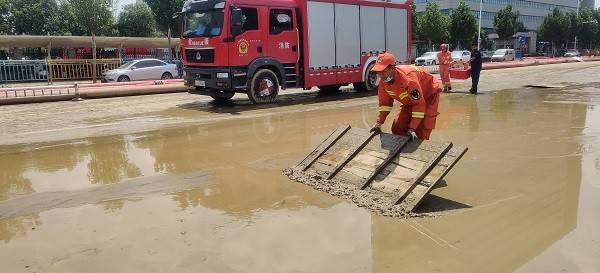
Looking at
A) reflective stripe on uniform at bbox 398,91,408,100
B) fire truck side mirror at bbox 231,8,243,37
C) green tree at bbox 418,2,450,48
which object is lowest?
reflective stripe on uniform at bbox 398,91,408,100

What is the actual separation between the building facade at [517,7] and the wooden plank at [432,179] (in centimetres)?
7391

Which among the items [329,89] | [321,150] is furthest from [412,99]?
[329,89]

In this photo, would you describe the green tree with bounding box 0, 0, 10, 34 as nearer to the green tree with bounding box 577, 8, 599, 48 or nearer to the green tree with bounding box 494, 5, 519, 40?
the green tree with bounding box 494, 5, 519, 40

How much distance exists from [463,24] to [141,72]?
40217 millimetres

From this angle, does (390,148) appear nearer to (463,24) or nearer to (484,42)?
(463,24)

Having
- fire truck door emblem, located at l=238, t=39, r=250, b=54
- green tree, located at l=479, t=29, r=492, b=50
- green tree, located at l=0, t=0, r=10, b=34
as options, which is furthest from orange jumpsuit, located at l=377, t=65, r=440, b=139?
green tree, located at l=479, t=29, r=492, b=50

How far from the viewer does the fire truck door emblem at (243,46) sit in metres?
11.8

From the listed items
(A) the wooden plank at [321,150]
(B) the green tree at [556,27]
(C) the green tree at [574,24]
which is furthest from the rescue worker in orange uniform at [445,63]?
(C) the green tree at [574,24]

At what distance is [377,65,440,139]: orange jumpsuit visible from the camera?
4.93m

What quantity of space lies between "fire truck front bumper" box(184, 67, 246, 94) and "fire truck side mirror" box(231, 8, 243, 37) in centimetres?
90

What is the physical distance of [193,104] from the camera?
526 inches

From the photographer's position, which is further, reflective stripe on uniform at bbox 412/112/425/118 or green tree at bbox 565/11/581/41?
green tree at bbox 565/11/581/41

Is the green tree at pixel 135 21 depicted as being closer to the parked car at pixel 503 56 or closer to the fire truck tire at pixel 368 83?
the parked car at pixel 503 56

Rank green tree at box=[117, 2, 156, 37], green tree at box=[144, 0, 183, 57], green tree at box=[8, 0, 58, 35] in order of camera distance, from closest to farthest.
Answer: green tree at box=[144, 0, 183, 57] → green tree at box=[8, 0, 58, 35] → green tree at box=[117, 2, 156, 37]
